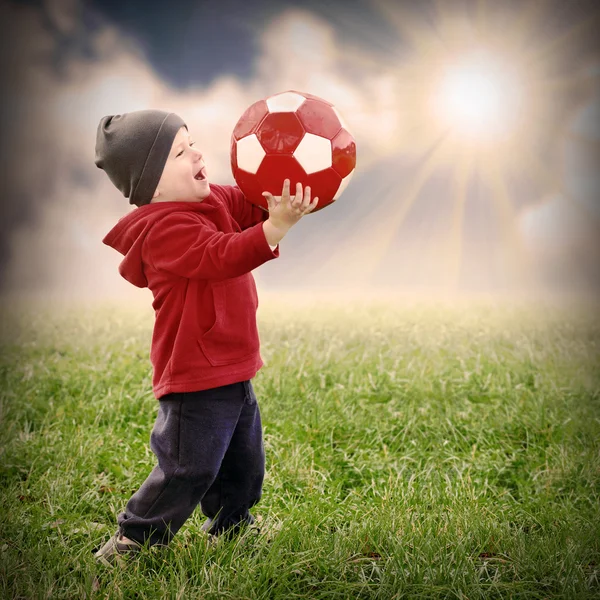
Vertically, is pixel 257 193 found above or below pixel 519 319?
above

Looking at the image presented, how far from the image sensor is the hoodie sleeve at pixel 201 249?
2229 mm

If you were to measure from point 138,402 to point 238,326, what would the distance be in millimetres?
1991

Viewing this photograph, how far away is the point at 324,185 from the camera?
7.76ft

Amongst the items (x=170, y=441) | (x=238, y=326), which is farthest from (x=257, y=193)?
(x=170, y=441)

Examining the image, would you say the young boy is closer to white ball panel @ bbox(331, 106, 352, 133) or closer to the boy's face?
the boy's face

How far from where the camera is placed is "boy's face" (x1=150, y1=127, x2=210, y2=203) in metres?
2.45

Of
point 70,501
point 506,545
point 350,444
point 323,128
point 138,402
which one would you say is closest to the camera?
point 323,128

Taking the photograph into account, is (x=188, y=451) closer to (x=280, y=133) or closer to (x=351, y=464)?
(x=280, y=133)

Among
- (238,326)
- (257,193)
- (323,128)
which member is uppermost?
(323,128)

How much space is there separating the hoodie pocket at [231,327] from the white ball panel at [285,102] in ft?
2.03

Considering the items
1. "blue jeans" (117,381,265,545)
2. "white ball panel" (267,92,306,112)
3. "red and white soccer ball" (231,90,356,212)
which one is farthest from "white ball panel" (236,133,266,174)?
"blue jeans" (117,381,265,545)

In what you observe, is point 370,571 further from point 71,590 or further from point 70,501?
point 70,501

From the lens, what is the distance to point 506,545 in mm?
2697

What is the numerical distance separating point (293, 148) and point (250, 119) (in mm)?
234
